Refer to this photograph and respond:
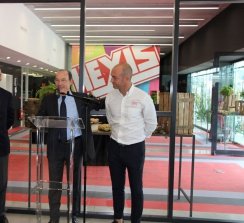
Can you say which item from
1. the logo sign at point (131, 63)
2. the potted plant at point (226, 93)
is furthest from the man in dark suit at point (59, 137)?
the potted plant at point (226, 93)

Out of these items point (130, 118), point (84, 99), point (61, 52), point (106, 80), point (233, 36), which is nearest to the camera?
point (84, 99)

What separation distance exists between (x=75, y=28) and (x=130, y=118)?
6318mm

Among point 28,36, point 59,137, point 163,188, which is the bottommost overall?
point 163,188

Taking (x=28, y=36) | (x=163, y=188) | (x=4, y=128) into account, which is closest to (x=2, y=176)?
(x=4, y=128)

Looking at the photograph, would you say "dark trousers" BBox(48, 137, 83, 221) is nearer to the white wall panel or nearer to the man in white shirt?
the man in white shirt

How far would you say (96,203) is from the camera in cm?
409

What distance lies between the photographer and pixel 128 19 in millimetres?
8602

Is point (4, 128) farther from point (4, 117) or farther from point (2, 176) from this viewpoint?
point (2, 176)

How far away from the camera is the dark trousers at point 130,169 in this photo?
2.94 metres

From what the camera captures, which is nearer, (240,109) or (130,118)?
(130,118)

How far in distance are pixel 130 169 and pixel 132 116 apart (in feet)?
1.61

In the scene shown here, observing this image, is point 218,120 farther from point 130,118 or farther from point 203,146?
point 130,118

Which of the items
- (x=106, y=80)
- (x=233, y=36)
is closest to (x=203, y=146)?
(x=233, y=36)

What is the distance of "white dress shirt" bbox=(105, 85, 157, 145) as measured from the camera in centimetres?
291
